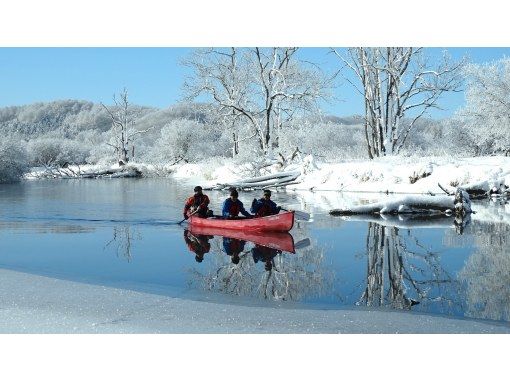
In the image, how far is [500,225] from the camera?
13.2 m

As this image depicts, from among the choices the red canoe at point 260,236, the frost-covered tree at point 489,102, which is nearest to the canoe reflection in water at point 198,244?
the red canoe at point 260,236

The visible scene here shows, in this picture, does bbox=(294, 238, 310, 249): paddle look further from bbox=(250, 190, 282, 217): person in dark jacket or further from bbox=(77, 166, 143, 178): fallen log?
bbox=(77, 166, 143, 178): fallen log

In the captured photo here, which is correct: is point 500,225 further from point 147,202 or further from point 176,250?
point 147,202

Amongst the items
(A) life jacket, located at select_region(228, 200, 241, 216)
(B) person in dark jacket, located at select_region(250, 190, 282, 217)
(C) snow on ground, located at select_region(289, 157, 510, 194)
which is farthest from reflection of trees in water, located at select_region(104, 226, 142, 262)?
(C) snow on ground, located at select_region(289, 157, 510, 194)

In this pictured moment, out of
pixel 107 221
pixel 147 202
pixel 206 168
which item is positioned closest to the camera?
pixel 107 221

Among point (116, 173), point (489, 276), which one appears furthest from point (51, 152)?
point (489, 276)

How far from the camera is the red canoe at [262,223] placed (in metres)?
12.0

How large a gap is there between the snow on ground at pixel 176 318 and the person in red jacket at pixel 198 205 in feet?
23.3

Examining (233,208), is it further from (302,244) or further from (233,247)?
(302,244)

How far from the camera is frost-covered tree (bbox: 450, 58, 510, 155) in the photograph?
104ft

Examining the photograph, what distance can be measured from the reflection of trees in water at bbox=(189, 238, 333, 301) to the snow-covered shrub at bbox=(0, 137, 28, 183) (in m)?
34.0

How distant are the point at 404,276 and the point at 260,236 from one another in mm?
4548

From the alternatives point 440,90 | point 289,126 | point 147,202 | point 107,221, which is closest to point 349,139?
point 289,126
